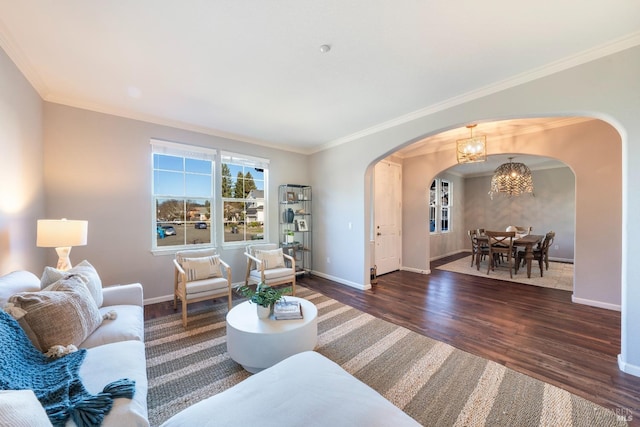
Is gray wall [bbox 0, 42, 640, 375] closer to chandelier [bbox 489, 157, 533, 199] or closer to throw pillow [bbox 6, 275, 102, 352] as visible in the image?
throw pillow [bbox 6, 275, 102, 352]

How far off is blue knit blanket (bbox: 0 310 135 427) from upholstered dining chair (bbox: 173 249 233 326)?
1.54 meters

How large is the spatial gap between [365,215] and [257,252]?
1.91 metres

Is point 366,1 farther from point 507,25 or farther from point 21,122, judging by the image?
Answer: point 21,122

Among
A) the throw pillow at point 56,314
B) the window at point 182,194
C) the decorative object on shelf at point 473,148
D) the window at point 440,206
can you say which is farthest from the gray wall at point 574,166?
the throw pillow at point 56,314

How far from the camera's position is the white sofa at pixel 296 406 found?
965 mm

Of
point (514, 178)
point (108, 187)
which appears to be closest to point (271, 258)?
point (108, 187)

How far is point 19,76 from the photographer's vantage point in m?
2.25

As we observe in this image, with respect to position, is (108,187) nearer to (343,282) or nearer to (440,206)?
(343,282)

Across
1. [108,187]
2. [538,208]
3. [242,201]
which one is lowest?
[538,208]

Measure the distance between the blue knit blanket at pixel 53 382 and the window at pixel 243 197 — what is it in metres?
2.94

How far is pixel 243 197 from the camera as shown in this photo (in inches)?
177

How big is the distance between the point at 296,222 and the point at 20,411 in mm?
4313

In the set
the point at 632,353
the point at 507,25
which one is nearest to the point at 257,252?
the point at 507,25

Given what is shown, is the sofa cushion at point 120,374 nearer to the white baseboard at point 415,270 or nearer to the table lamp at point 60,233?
the table lamp at point 60,233
